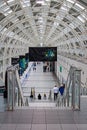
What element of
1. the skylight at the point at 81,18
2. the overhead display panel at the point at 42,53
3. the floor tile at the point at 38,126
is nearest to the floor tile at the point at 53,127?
the floor tile at the point at 38,126

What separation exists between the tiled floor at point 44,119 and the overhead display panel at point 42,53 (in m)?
17.8

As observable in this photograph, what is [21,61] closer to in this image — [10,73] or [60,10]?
[60,10]

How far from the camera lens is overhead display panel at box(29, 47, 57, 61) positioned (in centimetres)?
2683

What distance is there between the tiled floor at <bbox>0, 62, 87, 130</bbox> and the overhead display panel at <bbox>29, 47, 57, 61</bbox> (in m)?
17.8

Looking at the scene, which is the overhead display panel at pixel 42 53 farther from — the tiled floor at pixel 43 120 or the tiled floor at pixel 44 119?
the tiled floor at pixel 43 120

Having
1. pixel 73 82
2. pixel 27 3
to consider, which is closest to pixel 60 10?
pixel 27 3

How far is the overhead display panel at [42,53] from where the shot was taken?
88.0ft

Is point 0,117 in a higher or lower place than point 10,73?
lower

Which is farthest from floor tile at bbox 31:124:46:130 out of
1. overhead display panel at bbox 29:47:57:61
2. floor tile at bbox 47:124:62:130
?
overhead display panel at bbox 29:47:57:61

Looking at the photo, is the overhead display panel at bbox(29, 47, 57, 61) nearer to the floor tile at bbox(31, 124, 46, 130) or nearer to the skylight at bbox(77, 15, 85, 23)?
the skylight at bbox(77, 15, 85, 23)

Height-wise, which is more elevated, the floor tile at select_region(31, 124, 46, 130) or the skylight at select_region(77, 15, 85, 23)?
the skylight at select_region(77, 15, 85, 23)

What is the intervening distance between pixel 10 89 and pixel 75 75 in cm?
214

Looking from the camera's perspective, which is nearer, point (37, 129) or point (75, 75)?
point (37, 129)

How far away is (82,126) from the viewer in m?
6.92
